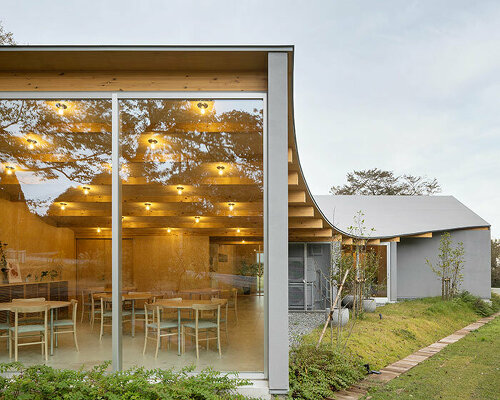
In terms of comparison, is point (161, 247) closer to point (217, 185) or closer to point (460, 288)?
point (217, 185)

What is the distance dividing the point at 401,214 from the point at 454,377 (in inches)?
466

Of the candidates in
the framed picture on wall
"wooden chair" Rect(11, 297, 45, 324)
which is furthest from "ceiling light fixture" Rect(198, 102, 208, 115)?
"wooden chair" Rect(11, 297, 45, 324)

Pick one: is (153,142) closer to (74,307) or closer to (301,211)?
(74,307)

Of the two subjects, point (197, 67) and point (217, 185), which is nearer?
point (197, 67)

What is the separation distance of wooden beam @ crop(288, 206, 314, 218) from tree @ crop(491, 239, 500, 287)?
17965 mm

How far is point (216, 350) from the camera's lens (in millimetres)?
5250

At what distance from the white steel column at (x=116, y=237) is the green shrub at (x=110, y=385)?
30 centimetres

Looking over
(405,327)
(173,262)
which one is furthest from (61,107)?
(405,327)

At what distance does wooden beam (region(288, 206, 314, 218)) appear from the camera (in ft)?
30.1

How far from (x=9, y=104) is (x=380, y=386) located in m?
5.96

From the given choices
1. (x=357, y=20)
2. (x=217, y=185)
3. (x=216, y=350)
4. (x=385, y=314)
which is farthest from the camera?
(x=357, y=20)

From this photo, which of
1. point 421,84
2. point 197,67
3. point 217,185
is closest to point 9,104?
point 197,67

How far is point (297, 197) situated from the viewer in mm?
8211

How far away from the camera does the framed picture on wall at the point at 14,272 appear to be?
5641 mm
